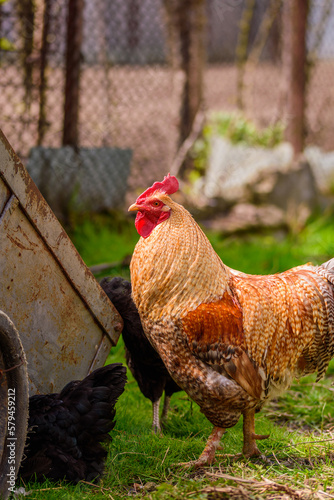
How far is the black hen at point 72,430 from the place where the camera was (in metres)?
2.30

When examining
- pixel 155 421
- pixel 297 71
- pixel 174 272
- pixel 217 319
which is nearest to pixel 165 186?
pixel 174 272

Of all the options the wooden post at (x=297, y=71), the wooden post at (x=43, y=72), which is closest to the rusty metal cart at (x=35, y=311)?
the wooden post at (x=43, y=72)

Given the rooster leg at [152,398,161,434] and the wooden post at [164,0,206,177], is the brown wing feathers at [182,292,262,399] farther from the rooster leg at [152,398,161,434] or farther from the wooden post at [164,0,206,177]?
the wooden post at [164,0,206,177]

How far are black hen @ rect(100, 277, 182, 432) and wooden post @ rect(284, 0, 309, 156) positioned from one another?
209 inches

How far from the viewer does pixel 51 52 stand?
5.24m

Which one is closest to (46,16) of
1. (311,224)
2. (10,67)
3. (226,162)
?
(10,67)

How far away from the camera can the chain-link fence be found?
5.21 meters

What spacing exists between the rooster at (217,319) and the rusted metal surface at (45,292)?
0.31m

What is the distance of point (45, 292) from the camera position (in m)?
2.43

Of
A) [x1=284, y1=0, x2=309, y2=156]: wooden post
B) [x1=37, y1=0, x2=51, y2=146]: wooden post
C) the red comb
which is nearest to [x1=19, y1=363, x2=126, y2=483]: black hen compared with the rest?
the red comb

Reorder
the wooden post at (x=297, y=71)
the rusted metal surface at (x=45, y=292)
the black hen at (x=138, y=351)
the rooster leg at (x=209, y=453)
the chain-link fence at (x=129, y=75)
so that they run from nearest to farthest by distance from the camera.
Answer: the rusted metal surface at (x=45, y=292)
the rooster leg at (x=209, y=453)
the black hen at (x=138, y=351)
the chain-link fence at (x=129, y=75)
the wooden post at (x=297, y=71)

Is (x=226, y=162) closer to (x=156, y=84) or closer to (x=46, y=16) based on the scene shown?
(x=156, y=84)

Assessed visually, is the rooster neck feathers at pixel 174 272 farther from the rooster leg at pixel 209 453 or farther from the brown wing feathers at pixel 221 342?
the rooster leg at pixel 209 453

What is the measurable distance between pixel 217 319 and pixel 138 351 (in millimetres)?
712
